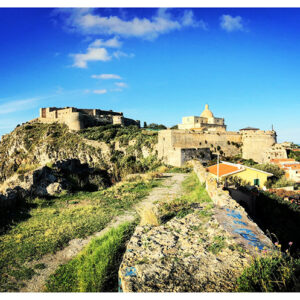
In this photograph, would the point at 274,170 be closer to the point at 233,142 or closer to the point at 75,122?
the point at 233,142

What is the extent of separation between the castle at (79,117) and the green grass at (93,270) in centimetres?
4508

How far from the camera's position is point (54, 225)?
5.91 meters

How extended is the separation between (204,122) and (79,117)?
2596 centimetres

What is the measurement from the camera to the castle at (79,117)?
47.9 meters

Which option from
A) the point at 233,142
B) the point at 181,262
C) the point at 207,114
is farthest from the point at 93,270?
the point at 207,114

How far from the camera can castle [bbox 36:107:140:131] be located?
157 ft

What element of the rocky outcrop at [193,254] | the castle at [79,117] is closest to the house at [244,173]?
the rocky outcrop at [193,254]

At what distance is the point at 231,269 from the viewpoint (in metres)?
3.07

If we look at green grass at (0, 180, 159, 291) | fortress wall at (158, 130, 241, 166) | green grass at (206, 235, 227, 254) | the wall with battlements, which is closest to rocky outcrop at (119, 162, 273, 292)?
green grass at (206, 235, 227, 254)

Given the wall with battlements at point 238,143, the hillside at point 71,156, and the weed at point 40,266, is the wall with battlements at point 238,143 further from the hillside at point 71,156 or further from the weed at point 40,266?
the weed at point 40,266

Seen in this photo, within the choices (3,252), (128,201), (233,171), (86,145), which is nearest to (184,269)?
(3,252)

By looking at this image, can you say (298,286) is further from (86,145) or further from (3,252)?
(86,145)

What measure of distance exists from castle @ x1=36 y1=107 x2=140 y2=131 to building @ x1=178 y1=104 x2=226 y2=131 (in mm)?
14756

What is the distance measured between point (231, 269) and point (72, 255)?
2.93 metres
